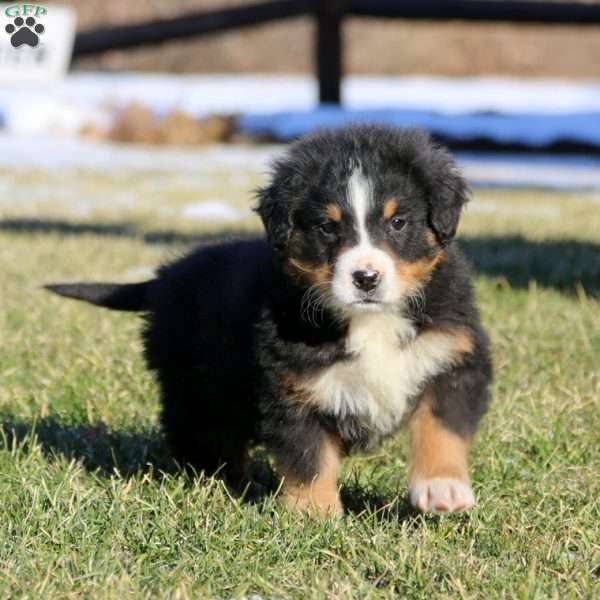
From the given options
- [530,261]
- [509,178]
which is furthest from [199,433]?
[509,178]

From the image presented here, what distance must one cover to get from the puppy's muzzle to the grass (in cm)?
56

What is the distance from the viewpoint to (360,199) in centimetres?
317

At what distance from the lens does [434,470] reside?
301 centimetres

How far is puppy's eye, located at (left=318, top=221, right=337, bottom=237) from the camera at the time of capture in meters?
3.20

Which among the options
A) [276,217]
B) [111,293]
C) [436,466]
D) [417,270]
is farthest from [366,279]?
[111,293]

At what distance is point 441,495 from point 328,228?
2.44ft

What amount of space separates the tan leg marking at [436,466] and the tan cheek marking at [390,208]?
47cm

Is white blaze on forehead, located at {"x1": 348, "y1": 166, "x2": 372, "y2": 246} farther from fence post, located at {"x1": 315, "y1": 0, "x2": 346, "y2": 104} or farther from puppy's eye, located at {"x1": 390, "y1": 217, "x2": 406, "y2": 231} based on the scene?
fence post, located at {"x1": 315, "y1": 0, "x2": 346, "y2": 104}

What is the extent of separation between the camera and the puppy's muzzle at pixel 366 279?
305cm

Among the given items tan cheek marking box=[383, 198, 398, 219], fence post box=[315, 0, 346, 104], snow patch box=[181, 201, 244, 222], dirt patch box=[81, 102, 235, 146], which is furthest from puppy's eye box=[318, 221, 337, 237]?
fence post box=[315, 0, 346, 104]

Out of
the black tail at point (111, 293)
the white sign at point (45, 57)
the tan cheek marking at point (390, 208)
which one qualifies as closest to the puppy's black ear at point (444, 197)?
the tan cheek marking at point (390, 208)

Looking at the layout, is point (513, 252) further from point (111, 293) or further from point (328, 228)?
point (328, 228)

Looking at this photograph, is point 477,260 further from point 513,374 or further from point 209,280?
point 209,280

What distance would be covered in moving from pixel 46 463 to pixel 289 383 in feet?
2.54
